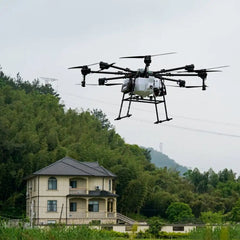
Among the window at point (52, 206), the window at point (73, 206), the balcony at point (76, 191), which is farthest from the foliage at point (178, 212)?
the window at point (52, 206)

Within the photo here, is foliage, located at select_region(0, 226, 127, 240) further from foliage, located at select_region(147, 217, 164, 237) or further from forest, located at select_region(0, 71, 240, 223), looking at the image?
forest, located at select_region(0, 71, 240, 223)

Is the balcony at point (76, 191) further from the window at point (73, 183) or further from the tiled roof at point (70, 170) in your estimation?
the tiled roof at point (70, 170)

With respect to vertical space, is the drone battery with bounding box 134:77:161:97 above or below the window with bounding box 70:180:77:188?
above

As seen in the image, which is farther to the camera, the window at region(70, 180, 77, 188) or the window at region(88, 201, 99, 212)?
the window at region(70, 180, 77, 188)

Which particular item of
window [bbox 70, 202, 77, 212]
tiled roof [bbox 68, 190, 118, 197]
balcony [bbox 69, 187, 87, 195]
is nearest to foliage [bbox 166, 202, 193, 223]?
tiled roof [bbox 68, 190, 118, 197]

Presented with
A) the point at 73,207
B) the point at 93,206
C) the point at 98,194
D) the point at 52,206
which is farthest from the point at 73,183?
the point at 52,206

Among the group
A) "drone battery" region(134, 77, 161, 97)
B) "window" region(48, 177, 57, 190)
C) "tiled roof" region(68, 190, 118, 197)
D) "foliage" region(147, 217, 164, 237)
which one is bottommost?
"foliage" region(147, 217, 164, 237)

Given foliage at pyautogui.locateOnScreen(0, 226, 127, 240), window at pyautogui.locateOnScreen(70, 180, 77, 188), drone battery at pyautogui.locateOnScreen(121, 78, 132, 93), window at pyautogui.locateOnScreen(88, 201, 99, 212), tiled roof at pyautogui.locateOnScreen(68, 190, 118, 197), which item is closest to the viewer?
foliage at pyautogui.locateOnScreen(0, 226, 127, 240)

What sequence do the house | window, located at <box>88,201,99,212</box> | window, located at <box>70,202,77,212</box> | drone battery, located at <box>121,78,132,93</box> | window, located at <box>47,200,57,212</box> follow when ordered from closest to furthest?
drone battery, located at <box>121,78,132,93</box>
the house
window, located at <box>47,200,57,212</box>
window, located at <box>70,202,77,212</box>
window, located at <box>88,201,99,212</box>

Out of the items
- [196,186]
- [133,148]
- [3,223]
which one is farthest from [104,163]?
[3,223]
